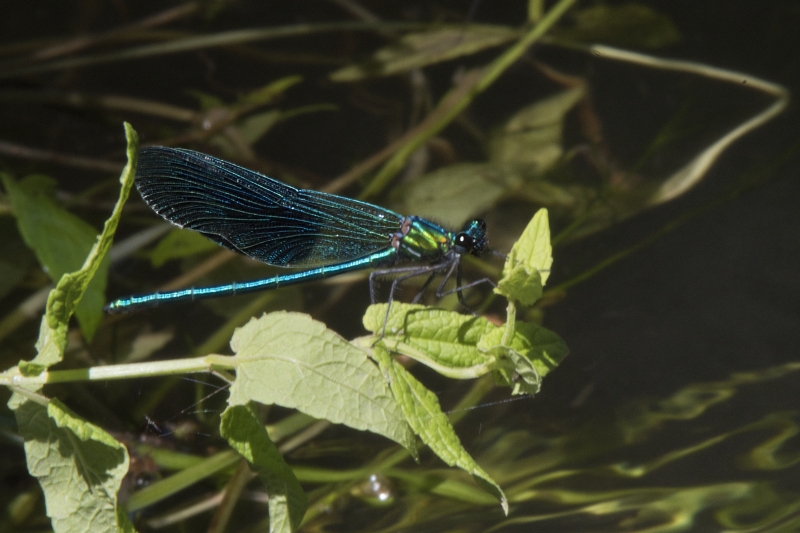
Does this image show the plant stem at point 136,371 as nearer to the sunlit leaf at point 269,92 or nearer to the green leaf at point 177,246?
the green leaf at point 177,246

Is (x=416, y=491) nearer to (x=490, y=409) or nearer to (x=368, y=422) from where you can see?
(x=490, y=409)

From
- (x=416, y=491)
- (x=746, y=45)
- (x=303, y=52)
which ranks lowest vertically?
(x=416, y=491)

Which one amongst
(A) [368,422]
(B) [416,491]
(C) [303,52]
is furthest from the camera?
(C) [303,52]

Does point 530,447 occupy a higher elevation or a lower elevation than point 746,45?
lower

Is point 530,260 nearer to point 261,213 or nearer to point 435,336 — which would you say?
point 435,336

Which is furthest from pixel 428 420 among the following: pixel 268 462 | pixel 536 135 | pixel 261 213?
pixel 536 135

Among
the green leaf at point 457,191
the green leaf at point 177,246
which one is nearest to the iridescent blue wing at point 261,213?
the green leaf at point 177,246

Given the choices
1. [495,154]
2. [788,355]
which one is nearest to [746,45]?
[495,154]

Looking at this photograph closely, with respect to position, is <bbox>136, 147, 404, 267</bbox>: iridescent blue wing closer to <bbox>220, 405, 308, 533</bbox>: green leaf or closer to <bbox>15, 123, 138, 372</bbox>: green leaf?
<bbox>15, 123, 138, 372</bbox>: green leaf
